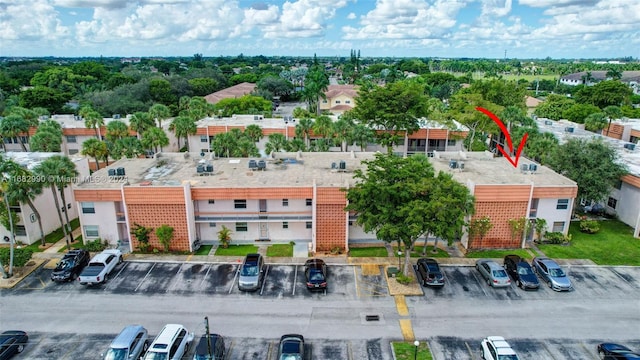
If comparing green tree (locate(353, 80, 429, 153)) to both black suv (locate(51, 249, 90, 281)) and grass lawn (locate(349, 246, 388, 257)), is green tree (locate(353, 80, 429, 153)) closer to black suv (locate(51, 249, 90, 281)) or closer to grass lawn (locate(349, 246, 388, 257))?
grass lawn (locate(349, 246, 388, 257))

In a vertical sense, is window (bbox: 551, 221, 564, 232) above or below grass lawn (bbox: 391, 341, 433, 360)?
above

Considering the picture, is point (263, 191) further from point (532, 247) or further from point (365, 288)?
point (532, 247)

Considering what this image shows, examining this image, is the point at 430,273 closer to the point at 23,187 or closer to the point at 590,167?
the point at 590,167

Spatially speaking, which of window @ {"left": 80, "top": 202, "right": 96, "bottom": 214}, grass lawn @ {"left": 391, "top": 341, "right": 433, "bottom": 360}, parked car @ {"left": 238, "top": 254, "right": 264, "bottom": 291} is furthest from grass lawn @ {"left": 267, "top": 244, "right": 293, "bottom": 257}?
window @ {"left": 80, "top": 202, "right": 96, "bottom": 214}

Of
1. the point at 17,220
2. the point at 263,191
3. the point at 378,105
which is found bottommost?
the point at 17,220

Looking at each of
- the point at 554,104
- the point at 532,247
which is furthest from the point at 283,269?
the point at 554,104

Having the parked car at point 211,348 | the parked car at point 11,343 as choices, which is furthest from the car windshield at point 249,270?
the parked car at point 11,343

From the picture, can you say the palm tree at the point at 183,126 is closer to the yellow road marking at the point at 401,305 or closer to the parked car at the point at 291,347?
the yellow road marking at the point at 401,305
